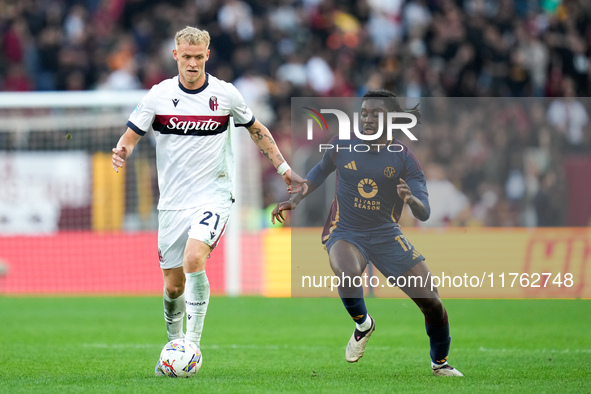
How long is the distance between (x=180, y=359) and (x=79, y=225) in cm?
935

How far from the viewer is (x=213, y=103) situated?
7.82 meters

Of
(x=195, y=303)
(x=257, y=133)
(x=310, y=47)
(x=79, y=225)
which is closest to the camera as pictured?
(x=195, y=303)

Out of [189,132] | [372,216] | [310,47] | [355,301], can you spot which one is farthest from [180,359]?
[310,47]

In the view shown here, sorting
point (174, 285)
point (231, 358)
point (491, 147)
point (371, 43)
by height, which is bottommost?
point (231, 358)

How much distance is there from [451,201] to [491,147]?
1207 mm

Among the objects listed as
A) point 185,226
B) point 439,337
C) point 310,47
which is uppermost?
point 310,47

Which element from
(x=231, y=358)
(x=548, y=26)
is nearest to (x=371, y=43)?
(x=548, y=26)

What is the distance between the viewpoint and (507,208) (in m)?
15.8

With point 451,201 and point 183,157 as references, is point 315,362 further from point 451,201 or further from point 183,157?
point 451,201

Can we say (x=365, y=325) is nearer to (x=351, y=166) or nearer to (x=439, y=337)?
(x=439, y=337)

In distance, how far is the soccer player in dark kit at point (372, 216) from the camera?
7.84 metres

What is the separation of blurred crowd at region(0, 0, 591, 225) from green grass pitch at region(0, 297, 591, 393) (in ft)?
15.5

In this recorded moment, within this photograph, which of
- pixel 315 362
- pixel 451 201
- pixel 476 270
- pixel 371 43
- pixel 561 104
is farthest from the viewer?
pixel 371 43

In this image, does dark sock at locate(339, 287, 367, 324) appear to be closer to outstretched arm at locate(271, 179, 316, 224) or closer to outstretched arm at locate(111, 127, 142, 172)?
outstretched arm at locate(271, 179, 316, 224)
